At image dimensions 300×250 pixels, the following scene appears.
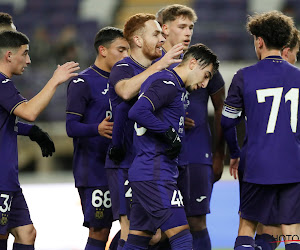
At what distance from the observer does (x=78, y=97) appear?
5.90m

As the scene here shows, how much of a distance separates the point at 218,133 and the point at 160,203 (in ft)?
5.43

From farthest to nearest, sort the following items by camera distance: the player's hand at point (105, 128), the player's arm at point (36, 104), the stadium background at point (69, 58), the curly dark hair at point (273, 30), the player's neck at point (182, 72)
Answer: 1. the stadium background at point (69, 58)
2. the player's hand at point (105, 128)
3. the player's arm at point (36, 104)
4. the curly dark hair at point (273, 30)
5. the player's neck at point (182, 72)

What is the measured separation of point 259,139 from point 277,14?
38.2 inches

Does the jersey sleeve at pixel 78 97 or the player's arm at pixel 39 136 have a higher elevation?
the jersey sleeve at pixel 78 97

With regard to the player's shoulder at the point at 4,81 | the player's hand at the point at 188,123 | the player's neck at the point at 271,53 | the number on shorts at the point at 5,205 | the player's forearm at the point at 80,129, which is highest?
the player's neck at the point at 271,53

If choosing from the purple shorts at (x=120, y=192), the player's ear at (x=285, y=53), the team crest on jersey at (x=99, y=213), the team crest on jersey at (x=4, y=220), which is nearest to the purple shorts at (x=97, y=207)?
the team crest on jersey at (x=99, y=213)

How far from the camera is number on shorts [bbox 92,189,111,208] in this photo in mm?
5926

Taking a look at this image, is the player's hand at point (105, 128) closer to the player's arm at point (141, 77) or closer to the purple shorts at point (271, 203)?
the player's arm at point (141, 77)

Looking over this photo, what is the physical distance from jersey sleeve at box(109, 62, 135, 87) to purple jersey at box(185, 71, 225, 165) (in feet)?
2.67

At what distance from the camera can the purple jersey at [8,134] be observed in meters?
5.29

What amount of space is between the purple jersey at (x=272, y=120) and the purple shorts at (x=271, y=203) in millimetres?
97

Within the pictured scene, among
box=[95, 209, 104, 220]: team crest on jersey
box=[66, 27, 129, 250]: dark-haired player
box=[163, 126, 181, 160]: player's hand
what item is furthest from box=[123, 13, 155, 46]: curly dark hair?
box=[95, 209, 104, 220]: team crest on jersey

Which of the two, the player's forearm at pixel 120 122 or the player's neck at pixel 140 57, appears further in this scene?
the player's neck at pixel 140 57

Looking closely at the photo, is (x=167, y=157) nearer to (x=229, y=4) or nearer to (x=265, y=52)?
(x=265, y=52)
